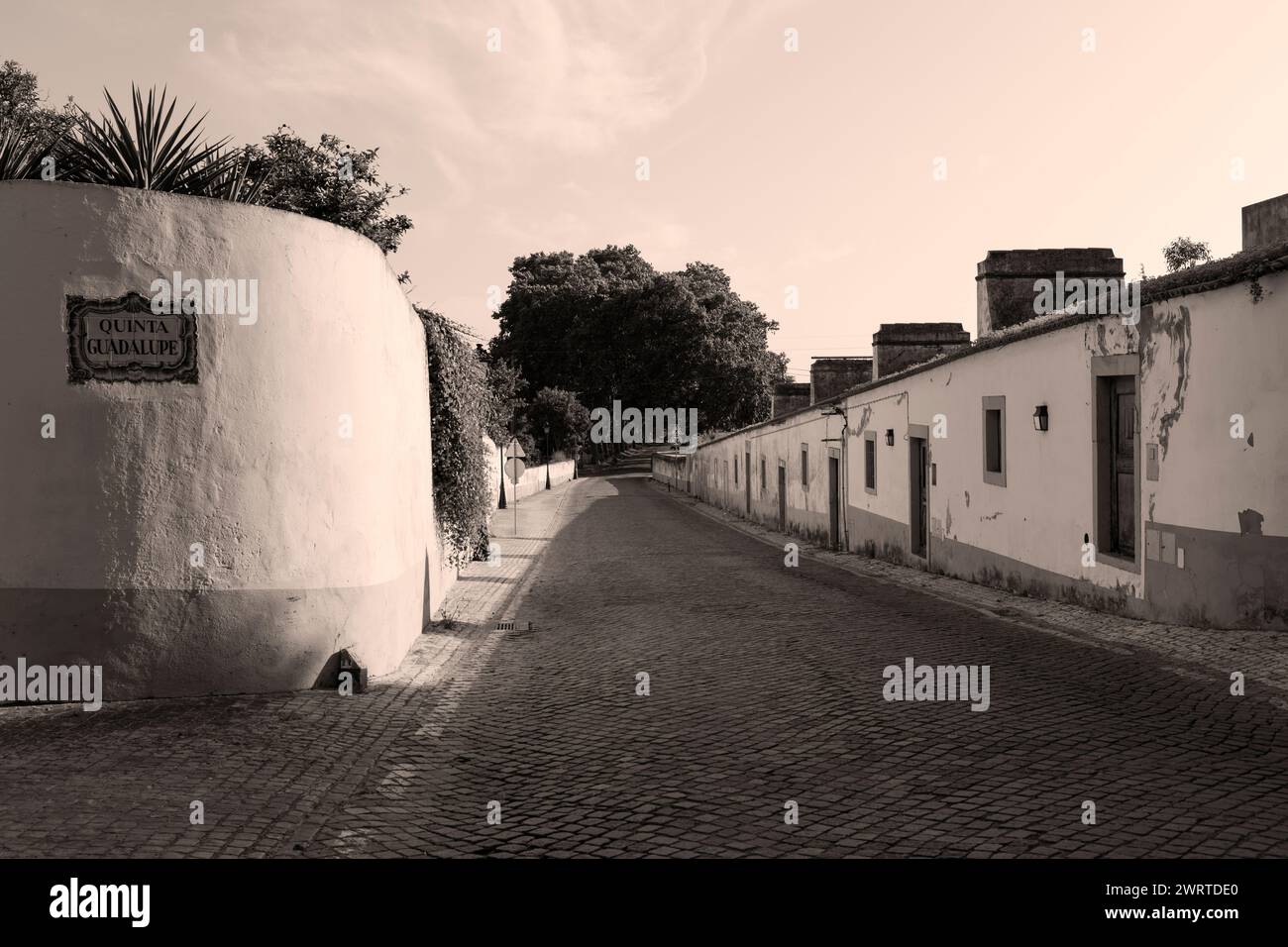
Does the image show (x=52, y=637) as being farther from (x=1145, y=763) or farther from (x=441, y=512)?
(x=1145, y=763)

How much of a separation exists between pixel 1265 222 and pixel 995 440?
448cm

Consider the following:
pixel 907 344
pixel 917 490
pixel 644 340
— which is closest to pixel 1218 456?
pixel 917 490

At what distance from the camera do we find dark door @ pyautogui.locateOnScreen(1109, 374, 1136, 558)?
11.2 metres

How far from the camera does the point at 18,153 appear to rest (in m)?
7.84

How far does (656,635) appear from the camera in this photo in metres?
10.6

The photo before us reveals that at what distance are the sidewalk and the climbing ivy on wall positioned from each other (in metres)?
Answer: 6.29

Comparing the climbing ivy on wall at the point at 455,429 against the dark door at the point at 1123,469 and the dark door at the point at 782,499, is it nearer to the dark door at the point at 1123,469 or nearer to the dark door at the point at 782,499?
the dark door at the point at 1123,469

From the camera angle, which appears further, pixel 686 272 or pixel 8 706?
pixel 686 272

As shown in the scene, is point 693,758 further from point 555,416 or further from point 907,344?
point 555,416

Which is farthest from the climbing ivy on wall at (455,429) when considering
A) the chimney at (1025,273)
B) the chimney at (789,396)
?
the chimney at (789,396)

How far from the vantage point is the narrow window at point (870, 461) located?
20.8 meters
